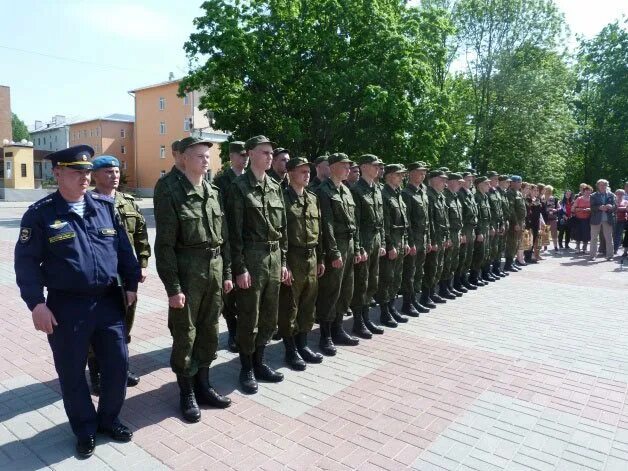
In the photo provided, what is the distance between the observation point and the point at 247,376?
432 centimetres

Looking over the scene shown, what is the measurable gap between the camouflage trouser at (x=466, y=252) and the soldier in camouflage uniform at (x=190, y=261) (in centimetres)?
553

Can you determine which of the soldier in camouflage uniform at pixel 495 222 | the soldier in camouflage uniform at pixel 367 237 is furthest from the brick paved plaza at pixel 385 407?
the soldier in camouflage uniform at pixel 495 222

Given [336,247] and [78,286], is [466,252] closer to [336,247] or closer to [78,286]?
[336,247]

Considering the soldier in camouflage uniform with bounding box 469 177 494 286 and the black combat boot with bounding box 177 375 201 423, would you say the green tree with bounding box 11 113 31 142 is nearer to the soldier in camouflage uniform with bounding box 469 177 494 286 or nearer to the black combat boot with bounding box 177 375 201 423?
the soldier in camouflage uniform with bounding box 469 177 494 286

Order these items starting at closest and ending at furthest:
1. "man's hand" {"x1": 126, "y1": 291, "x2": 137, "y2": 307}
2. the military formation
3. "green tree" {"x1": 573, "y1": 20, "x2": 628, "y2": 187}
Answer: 1. the military formation
2. "man's hand" {"x1": 126, "y1": 291, "x2": 137, "y2": 307}
3. "green tree" {"x1": 573, "y1": 20, "x2": 628, "y2": 187}

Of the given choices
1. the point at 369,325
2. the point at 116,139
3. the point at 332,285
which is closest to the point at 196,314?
the point at 332,285

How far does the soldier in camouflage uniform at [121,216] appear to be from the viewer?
4164 millimetres

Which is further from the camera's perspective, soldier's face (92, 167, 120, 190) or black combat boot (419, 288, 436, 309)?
black combat boot (419, 288, 436, 309)

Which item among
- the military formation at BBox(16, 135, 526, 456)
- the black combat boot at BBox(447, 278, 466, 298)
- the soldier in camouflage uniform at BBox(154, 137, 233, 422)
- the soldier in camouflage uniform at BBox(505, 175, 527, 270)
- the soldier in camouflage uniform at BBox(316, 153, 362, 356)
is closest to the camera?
the military formation at BBox(16, 135, 526, 456)

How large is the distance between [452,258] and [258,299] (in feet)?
15.1

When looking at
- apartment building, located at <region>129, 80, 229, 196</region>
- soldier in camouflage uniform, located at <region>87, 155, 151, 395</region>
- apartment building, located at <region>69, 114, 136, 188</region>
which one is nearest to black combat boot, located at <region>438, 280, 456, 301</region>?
soldier in camouflage uniform, located at <region>87, 155, 151, 395</region>

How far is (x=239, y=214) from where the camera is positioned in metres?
4.19

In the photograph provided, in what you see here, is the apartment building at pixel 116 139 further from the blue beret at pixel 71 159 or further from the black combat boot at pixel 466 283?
the blue beret at pixel 71 159

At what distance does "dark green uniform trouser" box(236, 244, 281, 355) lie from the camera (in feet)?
13.9
